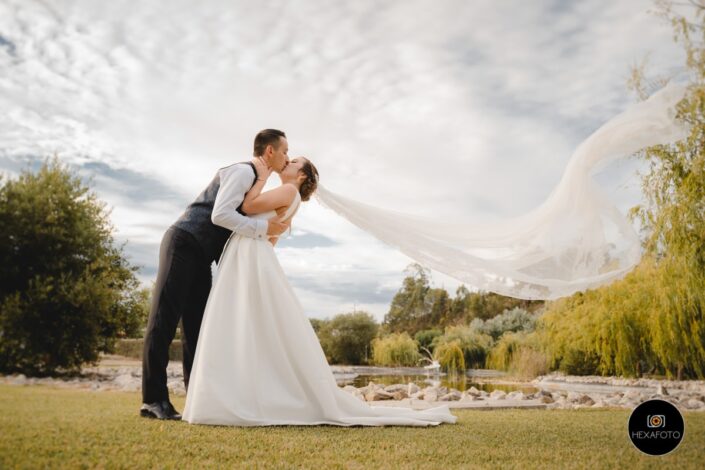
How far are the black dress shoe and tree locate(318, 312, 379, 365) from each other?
16.8 metres

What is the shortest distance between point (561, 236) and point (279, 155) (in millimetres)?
2553

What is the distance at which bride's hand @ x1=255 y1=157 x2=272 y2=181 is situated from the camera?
4105 millimetres

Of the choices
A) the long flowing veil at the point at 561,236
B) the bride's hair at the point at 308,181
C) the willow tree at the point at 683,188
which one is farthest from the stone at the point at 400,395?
the bride's hair at the point at 308,181

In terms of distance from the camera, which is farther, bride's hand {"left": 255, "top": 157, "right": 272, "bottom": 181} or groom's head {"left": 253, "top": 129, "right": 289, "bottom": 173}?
groom's head {"left": 253, "top": 129, "right": 289, "bottom": 173}

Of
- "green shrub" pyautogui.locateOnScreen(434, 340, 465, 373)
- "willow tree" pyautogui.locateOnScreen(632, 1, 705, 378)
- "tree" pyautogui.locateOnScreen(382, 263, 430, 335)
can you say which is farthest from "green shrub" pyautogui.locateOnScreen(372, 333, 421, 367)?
"willow tree" pyautogui.locateOnScreen(632, 1, 705, 378)

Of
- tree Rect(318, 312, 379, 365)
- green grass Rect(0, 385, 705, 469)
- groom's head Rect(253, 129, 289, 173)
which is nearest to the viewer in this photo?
green grass Rect(0, 385, 705, 469)

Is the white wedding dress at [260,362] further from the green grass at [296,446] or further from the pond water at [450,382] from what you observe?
the pond water at [450,382]

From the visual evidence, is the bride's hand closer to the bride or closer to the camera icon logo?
the bride

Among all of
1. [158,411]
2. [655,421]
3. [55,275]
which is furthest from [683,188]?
[55,275]

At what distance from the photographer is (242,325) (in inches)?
146

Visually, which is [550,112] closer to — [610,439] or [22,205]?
[610,439]

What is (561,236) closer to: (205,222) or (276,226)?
(276,226)

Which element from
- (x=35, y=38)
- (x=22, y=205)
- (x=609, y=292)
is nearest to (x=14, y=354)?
(x=22, y=205)

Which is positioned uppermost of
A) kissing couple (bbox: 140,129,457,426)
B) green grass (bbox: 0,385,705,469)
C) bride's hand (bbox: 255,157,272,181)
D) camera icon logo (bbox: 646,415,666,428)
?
bride's hand (bbox: 255,157,272,181)
